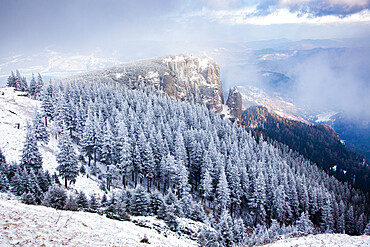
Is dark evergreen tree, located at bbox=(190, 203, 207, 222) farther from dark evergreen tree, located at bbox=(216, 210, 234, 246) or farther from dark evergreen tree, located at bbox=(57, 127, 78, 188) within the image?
dark evergreen tree, located at bbox=(57, 127, 78, 188)

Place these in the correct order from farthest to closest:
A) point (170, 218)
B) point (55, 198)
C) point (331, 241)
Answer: point (170, 218)
point (55, 198)
point (331, 241)

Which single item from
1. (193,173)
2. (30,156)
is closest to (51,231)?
(30,156)

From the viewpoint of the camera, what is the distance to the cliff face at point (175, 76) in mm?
128625

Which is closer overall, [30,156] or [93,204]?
[93,204]

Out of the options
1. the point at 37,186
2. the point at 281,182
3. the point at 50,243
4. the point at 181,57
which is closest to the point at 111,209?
the point at 37,186

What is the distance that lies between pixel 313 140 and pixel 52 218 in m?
197

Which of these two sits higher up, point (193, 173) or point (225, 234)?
point (225, 234)

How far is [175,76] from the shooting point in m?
151

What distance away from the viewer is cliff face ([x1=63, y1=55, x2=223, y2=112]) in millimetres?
128625

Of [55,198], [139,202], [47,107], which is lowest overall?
[139,202]

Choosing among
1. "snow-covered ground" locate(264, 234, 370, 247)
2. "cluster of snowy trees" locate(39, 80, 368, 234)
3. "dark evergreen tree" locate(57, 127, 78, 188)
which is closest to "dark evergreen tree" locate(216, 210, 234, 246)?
"cluster of snowy trees" locate(39, 80, 368, 234)

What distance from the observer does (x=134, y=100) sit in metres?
88.4

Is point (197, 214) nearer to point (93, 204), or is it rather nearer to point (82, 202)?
point (93, 204)

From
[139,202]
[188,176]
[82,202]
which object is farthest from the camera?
[188,176]
